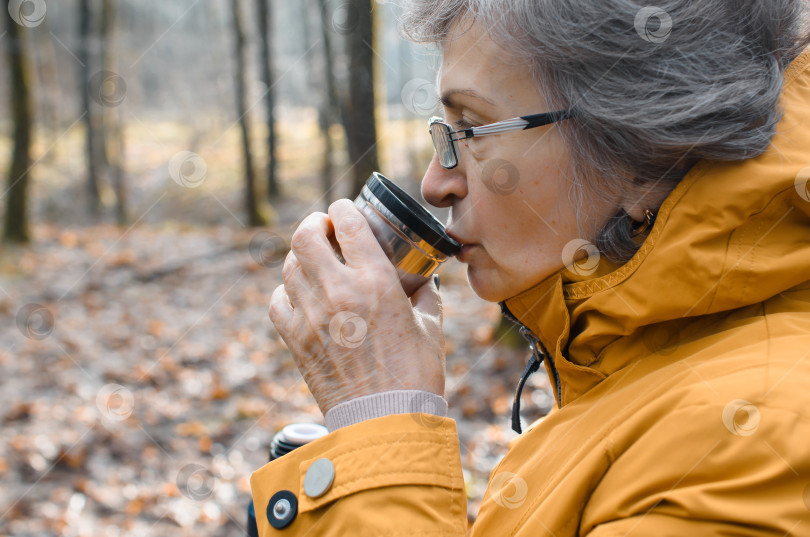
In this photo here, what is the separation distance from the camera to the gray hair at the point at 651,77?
1.29 metres

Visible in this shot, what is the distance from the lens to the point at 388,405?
1456 mm

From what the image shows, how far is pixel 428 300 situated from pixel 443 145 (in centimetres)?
44

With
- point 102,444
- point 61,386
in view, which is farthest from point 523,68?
point 61,386

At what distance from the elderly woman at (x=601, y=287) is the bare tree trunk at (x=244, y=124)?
12298mm
